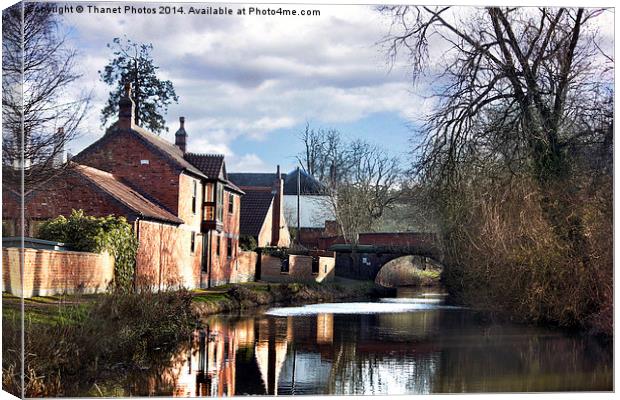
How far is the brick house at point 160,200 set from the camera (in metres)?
26.2

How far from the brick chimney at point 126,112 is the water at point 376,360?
25.2 ft

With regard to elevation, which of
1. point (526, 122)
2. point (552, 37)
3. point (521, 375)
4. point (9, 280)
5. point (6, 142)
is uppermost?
point (552, 37)

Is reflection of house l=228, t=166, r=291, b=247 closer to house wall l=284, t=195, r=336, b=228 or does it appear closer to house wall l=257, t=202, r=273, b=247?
house wall l=257, t=202, r=273, b=247

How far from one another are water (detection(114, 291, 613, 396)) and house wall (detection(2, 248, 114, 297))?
10.3 feet

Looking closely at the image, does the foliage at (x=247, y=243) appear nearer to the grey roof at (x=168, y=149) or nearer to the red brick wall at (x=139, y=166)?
the grey roof at (x=168, y=149)

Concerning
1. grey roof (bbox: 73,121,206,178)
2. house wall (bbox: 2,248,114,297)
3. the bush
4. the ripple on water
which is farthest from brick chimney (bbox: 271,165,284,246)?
the bush

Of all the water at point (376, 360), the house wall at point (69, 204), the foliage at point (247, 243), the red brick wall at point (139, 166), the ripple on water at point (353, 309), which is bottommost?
the ripple on water at point (353, 309)

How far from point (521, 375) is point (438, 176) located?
5780 mm

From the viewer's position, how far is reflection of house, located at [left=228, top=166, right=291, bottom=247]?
45.9 m

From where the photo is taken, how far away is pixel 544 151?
1633 cm

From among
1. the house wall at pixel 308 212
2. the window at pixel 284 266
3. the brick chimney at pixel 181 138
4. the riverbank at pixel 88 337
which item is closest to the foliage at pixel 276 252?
the window at pixel 284 266

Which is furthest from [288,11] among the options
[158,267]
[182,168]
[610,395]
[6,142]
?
[182,168]

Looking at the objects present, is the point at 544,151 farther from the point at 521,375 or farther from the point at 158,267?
the point at 158,267

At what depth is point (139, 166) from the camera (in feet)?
102
